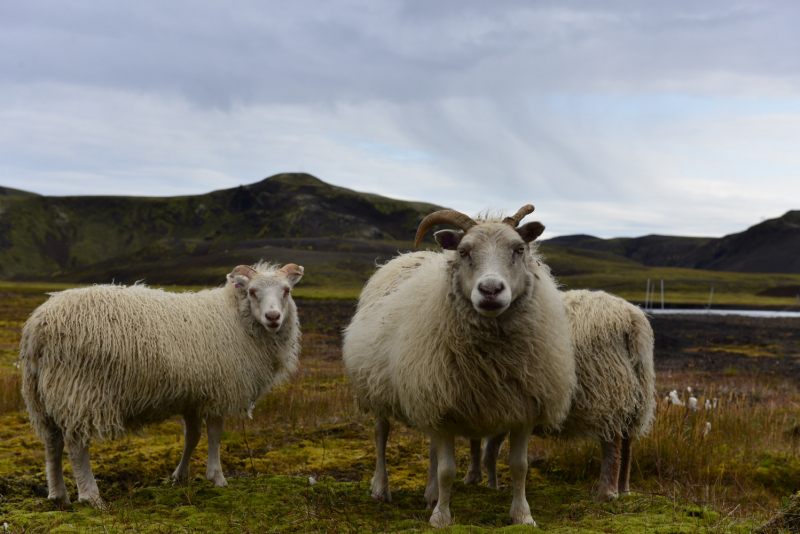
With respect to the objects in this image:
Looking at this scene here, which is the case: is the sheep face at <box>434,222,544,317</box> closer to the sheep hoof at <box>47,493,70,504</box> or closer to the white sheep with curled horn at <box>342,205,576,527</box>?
the white sheep with curled horn at <box>342,205,576,527</box>

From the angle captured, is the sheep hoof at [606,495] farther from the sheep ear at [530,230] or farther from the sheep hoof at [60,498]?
the sheep hoof at [60,498]

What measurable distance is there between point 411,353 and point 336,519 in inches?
76.3

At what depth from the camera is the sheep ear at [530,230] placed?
20.7ft

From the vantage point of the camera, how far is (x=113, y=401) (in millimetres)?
7164

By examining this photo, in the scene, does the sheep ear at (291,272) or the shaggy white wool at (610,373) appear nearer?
the shaggy white wool at (610,373)

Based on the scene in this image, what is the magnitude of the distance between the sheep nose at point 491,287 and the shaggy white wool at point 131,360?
14.4ft

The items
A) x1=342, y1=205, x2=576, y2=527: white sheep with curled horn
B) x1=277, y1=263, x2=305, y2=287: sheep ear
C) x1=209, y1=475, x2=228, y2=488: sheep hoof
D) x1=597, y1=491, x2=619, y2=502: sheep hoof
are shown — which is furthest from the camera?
x1=277, y1=263, x2=305, y2=287: sheep ear

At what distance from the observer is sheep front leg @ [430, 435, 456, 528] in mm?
6141

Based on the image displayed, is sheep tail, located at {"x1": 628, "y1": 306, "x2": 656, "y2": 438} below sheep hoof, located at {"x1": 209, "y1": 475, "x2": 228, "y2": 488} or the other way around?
the other way around

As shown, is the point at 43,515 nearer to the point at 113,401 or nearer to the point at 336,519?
the point at 113,401

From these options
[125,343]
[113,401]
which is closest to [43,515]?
[113,401]

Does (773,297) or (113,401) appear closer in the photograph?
(113,401)

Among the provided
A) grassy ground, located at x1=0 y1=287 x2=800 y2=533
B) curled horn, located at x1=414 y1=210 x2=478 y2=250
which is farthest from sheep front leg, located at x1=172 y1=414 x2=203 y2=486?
curled horn, located at x1=414 y1=210 x2=478 y2=250

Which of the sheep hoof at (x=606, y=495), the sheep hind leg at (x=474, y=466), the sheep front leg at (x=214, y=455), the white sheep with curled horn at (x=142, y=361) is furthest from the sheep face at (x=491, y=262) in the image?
the sheep front leg at (x=214, y=455)
